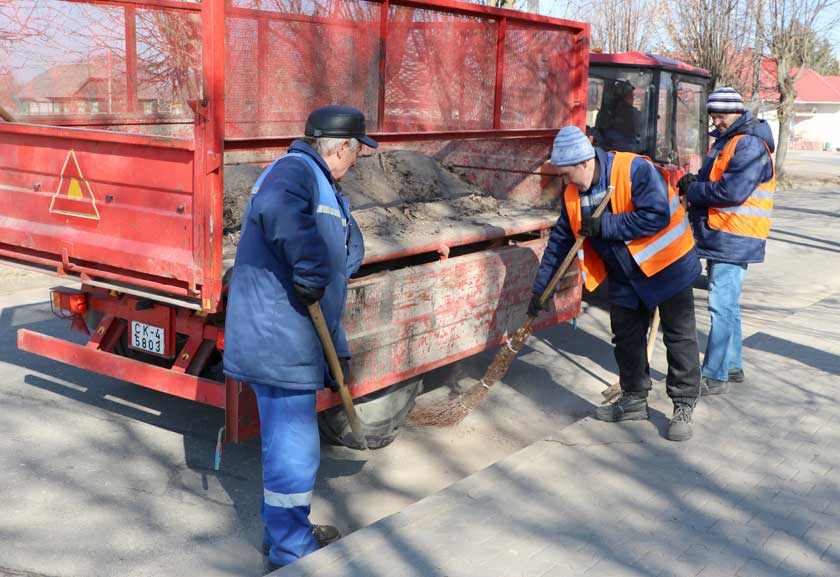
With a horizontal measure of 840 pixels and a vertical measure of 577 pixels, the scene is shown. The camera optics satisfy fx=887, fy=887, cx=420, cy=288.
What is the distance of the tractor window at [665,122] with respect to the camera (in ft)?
27.5

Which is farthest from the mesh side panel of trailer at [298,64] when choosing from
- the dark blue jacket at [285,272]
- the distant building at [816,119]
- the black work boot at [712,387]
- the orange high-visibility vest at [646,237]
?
the distant building at [816,119]

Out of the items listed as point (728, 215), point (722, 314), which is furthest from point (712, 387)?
point (728, 215)

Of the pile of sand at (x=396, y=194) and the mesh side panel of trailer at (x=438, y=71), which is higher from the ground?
the mesh side panel of trailer at (x=438, y=71)

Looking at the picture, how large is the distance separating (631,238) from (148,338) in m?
2.54

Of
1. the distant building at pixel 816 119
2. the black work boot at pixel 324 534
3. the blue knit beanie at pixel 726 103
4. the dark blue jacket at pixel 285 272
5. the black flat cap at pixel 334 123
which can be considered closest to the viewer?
the dark blue jacket at pixel 285 272

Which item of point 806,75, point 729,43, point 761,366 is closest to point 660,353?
point 761,366

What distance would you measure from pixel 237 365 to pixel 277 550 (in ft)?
2.43

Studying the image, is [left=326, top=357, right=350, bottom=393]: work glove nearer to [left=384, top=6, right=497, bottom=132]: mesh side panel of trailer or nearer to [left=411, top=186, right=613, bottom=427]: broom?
[left=411, top=186, right=613, bottom=427]: broom

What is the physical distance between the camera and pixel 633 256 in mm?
4605

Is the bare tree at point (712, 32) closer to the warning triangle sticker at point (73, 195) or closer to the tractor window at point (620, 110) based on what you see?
the tractor window at point (620, 110)

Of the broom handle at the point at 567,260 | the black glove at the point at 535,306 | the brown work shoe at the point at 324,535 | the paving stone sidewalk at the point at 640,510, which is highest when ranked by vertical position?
the broom handle at the point at 567,260

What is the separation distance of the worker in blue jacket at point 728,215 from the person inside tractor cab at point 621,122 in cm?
271

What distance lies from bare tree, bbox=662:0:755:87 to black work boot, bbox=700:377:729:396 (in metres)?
15.4

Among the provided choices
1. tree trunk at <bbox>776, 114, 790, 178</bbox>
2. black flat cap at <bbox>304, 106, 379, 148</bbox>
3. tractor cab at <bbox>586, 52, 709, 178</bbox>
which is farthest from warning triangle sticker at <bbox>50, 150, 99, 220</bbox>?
tree trunk at <bbox>776, 114, 790, 178</bbox>
